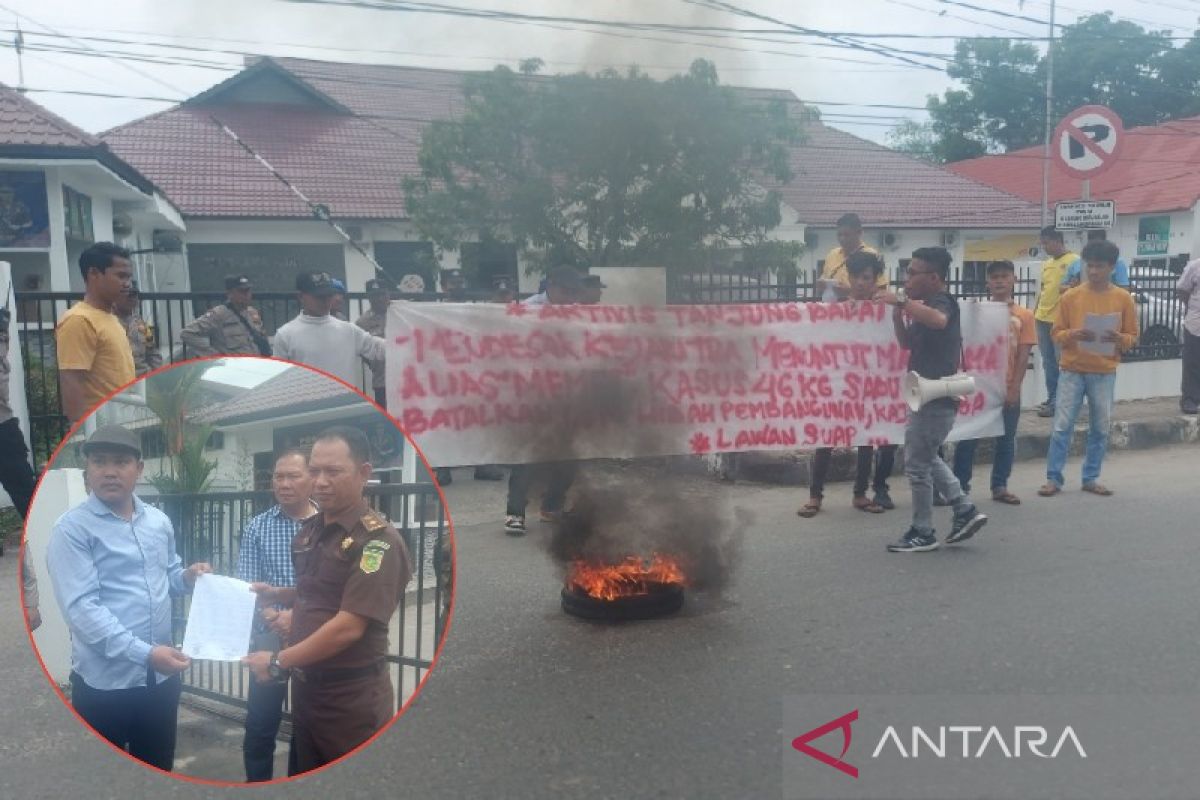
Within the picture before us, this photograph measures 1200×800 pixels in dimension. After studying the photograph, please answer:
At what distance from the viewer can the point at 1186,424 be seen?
10195mm

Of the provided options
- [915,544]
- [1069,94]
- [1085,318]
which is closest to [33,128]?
[915,544]

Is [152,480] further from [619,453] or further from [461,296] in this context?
[461,296]

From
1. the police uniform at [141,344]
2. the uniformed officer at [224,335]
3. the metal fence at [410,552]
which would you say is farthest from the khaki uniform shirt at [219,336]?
the metal fence at [410,552]

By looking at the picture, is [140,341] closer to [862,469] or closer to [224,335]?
[224,335]

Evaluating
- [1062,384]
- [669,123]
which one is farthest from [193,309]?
[1062,384]

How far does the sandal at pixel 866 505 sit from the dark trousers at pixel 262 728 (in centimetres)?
529

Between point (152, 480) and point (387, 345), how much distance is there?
13.9 feet

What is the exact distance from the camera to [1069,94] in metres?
39.5

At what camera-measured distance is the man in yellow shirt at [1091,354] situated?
24.5ft

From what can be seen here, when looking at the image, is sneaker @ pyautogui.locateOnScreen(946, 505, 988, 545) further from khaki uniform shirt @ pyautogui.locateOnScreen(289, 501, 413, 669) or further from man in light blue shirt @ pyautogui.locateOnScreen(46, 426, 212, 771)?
man in light blue shirt @ pyautogui.locateOnScreen(46, 426, 212, 771)

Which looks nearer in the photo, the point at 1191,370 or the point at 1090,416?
the point at 1090,416

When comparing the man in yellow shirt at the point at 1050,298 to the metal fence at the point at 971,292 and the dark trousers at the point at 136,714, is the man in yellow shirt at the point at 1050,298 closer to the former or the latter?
the metal fence at the point at 971,292

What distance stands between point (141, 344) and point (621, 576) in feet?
11.1

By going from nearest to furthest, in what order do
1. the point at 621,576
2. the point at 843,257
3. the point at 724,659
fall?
the point at 724,659
the point at 621,576
the point at 843,257
